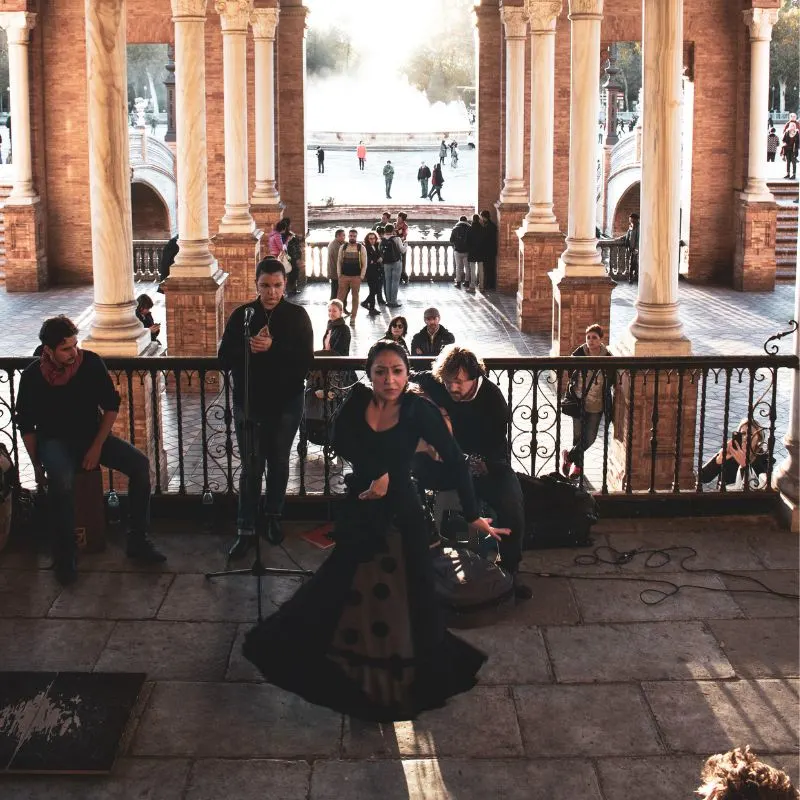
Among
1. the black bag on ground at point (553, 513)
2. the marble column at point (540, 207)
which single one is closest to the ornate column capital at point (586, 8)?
the marble column at point (540, 207)

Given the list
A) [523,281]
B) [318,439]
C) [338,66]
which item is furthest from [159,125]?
[318,439]

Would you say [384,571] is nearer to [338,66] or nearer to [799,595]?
[799,595]

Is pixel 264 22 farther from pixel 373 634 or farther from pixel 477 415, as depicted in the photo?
pixel 373 634

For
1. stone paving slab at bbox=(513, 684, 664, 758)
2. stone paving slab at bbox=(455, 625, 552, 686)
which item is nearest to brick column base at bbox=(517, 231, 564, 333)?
stone paving slab at bbox=(455, 625, 552, 686)

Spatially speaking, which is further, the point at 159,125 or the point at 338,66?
the point at 338,66

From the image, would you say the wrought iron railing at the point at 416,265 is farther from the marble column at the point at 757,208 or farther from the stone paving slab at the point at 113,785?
the stone paving slab at the point at 113,785

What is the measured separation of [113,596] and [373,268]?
14.7m

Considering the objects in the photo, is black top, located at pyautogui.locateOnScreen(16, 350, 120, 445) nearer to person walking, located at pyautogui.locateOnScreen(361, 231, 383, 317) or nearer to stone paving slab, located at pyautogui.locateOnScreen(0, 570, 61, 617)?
stone paving slab, located at pyautogui.locateOnScreen(0, 570, 61, 617)

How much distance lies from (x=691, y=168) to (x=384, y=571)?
65.3 feet

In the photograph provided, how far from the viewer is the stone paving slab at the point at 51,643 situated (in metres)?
6.63

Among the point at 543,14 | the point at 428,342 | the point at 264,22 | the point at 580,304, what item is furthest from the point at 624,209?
the point at 428,342

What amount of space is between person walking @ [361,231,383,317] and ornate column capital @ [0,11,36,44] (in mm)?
7083

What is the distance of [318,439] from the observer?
10953 millimetres

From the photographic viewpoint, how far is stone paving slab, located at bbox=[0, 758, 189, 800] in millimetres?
5473
